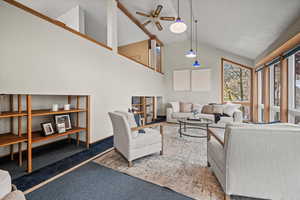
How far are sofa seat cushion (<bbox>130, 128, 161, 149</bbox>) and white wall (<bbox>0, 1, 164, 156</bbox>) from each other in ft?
4.34

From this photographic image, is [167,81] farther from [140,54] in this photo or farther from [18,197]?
[18,197]

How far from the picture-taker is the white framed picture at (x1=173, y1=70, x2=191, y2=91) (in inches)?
252

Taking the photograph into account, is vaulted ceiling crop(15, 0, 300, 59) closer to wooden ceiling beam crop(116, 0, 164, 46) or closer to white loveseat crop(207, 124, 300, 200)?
wooden ceiling beam crop(116, 0, 164, 46)

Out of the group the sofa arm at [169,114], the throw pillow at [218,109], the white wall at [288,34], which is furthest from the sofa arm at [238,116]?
the sofa arm at [169,114]

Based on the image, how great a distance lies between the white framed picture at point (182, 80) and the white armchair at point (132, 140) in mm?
4427

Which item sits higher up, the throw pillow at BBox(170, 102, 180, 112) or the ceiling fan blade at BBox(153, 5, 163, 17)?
the ceiling fan blade at BBox(153, 5, 163, 17)

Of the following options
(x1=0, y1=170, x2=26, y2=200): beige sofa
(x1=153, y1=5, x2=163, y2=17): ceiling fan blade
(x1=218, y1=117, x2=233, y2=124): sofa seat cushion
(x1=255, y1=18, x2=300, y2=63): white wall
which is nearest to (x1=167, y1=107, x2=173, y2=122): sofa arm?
(x1=218, y1=117, x2=233, y2=124): sofa seat cushion

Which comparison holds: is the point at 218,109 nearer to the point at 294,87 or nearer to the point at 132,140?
the point at 294,87

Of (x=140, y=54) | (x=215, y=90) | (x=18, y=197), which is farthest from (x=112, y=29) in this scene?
(x=215, y=90)

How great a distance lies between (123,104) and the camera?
397cm

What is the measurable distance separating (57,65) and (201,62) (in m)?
5.60

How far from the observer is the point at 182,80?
256 inches

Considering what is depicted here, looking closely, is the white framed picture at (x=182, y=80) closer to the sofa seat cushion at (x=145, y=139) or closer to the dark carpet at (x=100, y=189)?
the sofa seat cushion at (x=145, y=139)

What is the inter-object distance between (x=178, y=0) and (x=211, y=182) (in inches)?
161
